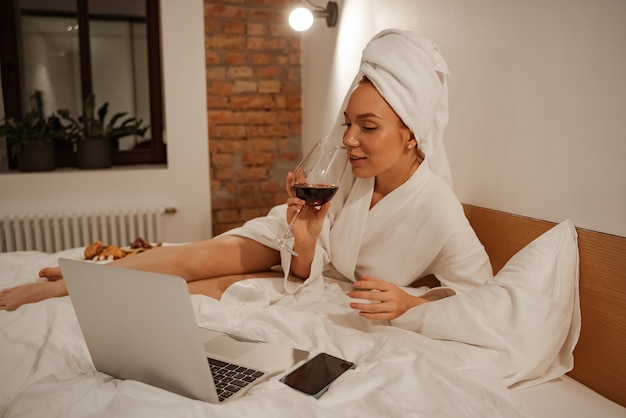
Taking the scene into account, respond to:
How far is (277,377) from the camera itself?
32.4 inches

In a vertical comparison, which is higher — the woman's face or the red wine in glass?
the woman's face

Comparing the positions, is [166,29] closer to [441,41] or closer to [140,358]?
[441,41]

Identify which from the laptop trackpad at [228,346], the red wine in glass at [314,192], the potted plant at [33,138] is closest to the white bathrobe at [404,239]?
the red wine in glass at [314,192]

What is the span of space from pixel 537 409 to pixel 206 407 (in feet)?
1.99

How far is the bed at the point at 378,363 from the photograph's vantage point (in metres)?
0.69

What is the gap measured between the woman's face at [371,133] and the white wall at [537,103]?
304 millimetres

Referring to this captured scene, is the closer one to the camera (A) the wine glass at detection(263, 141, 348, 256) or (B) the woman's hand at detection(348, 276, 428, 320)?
(B) the woman's hand at detection(348, 276, 428, 320)

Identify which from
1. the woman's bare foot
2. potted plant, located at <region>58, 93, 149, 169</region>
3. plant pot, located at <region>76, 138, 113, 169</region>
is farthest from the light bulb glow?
the woman's bare foot

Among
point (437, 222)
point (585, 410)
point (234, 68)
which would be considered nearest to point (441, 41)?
point (437, 222)

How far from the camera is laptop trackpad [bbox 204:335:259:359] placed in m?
0.91

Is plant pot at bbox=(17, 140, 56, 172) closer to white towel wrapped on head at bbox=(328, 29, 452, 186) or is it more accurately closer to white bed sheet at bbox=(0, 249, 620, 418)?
white bed sheet at bbox=(0, 249, 620, 418)

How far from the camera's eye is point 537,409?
87 cm

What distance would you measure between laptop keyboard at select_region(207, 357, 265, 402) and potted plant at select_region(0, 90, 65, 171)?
2466mm

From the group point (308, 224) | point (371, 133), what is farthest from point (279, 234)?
point (371, 133)
